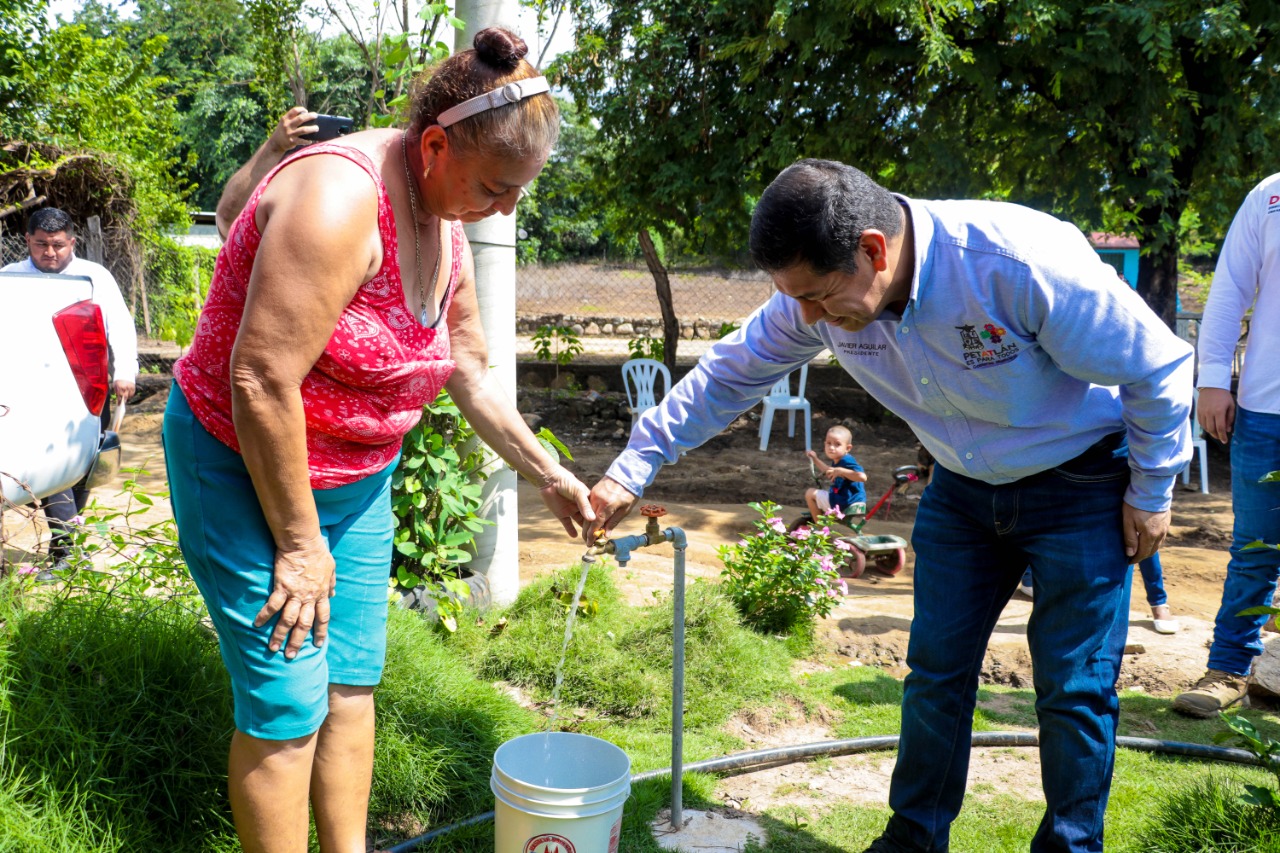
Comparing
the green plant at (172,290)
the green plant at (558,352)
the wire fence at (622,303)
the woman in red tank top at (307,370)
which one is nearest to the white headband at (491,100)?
the woman in red tank top at (307,370)

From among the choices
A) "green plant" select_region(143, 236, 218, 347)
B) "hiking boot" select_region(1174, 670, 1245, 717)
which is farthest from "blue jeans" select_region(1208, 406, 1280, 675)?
"green plant" select_region(143, 236, 218, 347)

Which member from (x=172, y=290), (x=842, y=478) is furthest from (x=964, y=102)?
(x=172, y=290)

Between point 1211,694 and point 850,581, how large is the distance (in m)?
2.46

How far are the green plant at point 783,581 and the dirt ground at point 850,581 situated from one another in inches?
9.3

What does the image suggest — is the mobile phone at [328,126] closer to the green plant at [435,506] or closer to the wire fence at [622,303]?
the green plant at [435,506]

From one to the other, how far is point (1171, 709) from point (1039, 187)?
609cm

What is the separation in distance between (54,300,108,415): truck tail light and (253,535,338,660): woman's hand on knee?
2.88 metres


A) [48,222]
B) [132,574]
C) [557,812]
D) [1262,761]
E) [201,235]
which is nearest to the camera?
[557,812]

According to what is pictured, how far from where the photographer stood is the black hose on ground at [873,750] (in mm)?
3082

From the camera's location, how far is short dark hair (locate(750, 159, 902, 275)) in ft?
6.34

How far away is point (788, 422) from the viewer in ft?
35.9

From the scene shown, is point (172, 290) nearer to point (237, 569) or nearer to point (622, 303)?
point (622, 303)

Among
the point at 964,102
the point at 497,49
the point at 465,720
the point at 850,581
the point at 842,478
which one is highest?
the point at 964,102

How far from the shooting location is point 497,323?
158 inches
